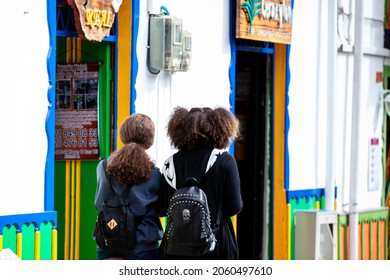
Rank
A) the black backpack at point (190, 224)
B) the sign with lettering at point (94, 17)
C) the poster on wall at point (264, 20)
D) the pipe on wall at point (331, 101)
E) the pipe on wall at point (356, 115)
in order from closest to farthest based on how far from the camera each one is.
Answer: the black backpack at point (190, 224)
the sign with lettering at point (94, 17)
the poster on wall at point (264, 20)
the pipe on wall at point (356, 115)
the pipe on wall at point (331, 101)

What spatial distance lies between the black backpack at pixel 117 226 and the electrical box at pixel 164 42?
251cm

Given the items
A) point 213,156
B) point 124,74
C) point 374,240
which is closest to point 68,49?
point 124,74

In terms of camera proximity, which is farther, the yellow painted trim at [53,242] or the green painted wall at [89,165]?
the green painted wall at [89,165]

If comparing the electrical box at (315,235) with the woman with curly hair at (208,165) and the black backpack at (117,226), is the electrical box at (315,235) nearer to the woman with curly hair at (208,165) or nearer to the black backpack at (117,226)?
the woman with curly hair at (208,165)

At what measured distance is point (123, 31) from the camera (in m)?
9.21

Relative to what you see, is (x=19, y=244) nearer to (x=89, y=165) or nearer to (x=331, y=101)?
(x=89, y=165)

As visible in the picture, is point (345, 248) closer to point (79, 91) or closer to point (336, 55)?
point (336, 55)

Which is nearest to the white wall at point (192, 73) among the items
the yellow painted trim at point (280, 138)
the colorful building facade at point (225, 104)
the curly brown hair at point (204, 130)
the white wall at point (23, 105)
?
the colorful building facade at point (225, 104)

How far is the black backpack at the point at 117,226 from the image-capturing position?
702 cm

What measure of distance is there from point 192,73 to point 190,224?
11.0 feet

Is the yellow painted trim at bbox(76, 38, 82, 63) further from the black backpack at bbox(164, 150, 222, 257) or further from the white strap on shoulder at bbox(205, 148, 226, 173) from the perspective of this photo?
the black backpack at bbox(164, 150, 222, 257)

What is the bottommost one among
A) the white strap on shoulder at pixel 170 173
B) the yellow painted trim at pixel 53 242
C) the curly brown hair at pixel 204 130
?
the yellow painted trim at pixel 53 242

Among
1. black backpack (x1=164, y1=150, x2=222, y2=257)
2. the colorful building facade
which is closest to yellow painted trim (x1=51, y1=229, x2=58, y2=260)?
the colorful building facade

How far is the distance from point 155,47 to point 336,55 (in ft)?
9.92
